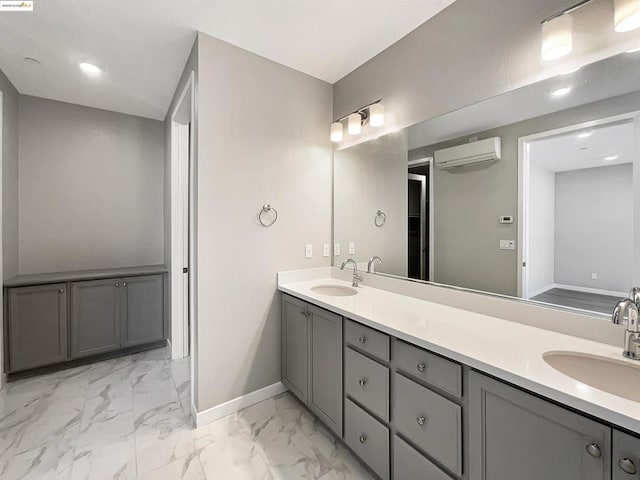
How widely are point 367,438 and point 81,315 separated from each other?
9.43 ft

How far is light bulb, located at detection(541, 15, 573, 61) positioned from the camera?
1.19 metres

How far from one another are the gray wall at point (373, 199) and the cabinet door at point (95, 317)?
Result: 2.36 m

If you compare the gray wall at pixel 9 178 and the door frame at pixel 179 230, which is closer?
the gray wall at pixel 9 178

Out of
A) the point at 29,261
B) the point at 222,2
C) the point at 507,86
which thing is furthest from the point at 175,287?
the point at 507,86

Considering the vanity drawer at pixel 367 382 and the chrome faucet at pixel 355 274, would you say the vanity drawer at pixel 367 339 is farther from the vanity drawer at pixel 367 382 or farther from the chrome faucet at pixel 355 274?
the chrome faucet at pixel 355 274

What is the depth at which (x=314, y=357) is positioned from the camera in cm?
189

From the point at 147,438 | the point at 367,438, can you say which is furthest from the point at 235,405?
the point at 367,438

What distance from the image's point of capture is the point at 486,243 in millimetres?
1571

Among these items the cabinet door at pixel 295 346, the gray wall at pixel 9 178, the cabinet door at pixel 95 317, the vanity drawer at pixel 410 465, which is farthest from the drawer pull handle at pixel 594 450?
the gray wall at pixel 9 178

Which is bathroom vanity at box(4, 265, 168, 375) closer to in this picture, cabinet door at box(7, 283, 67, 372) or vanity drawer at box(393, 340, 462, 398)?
cabinet door at box(7, 283, 67, 372)

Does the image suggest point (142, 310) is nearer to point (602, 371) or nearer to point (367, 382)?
point (367, 382)

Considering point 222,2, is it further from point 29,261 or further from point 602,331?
point 29,261

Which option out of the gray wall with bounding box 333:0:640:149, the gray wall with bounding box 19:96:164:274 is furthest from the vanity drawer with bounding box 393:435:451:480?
the gray wall with bounding box 19:96:164:274

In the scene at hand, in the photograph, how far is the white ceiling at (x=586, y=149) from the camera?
1.13 meters
